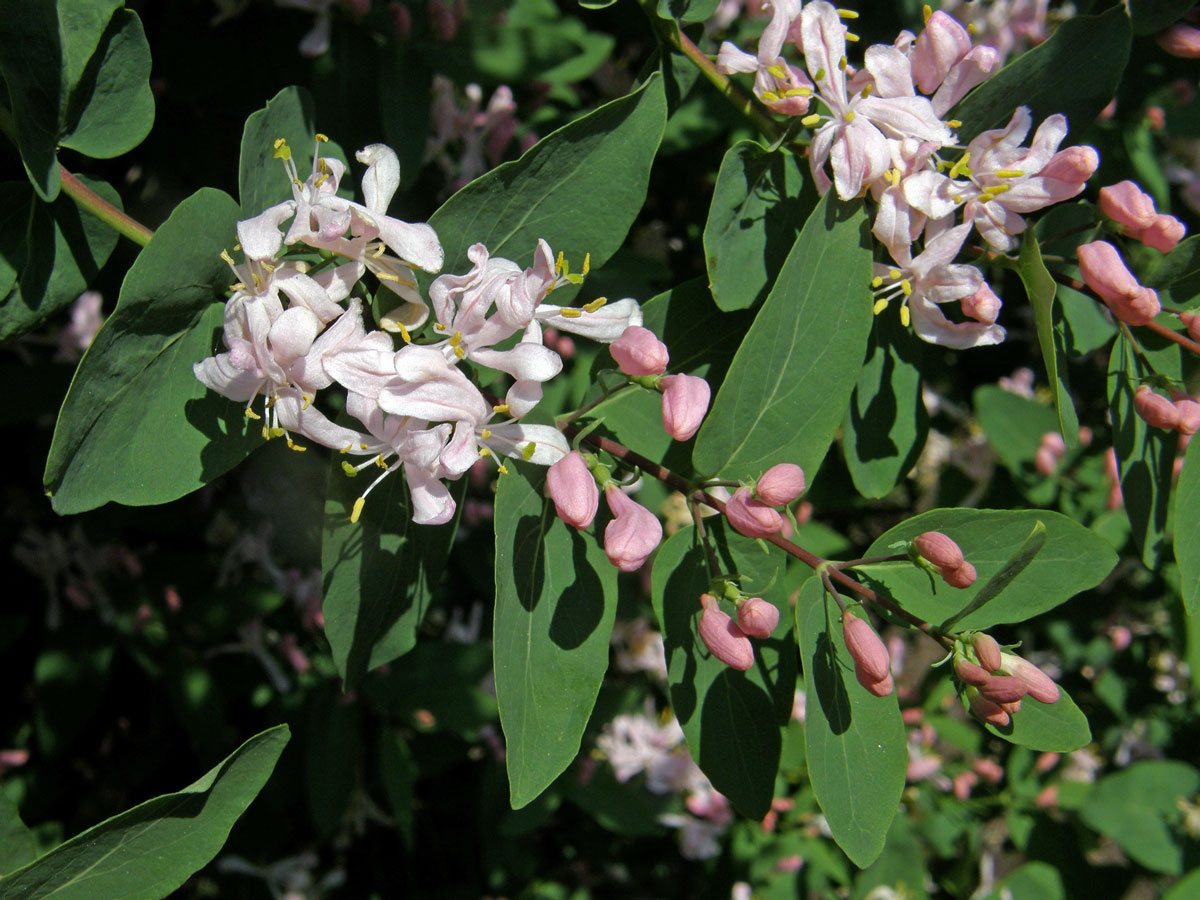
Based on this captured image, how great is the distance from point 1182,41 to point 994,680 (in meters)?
1.42

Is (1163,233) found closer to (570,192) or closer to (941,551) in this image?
(941,551)

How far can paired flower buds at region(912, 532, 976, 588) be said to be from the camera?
4.17ft

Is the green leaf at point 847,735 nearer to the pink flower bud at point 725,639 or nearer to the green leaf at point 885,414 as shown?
the pink flower bud at point 725,639

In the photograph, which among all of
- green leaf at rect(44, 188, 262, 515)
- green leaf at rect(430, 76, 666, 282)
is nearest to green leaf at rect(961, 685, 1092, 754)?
green leaf at rect(430, 76, 666, 282)

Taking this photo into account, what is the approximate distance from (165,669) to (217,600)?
23 centimetres

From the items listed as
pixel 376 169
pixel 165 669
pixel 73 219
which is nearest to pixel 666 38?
pixel 376 169

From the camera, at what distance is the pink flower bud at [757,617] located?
127 cm

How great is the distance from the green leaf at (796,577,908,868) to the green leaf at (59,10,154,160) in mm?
1319

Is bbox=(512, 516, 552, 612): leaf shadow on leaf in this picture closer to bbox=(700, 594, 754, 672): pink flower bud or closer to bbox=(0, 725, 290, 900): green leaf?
bbox=(700, 594, 754, 672): pink flower bud

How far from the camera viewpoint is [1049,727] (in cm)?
138

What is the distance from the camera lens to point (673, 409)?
129 centimetres

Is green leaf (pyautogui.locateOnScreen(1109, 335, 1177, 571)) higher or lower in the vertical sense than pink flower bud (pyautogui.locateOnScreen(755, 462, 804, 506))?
lower

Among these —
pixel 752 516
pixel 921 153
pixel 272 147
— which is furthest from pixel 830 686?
pixel 272 147

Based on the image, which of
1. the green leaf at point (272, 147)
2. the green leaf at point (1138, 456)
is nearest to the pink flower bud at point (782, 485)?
the green leaf at point (1138, 456)
